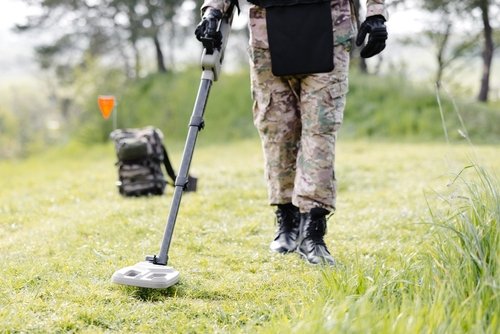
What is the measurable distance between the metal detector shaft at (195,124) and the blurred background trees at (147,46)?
982 centimetres

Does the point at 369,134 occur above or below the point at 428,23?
below

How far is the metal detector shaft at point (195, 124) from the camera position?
115 inches

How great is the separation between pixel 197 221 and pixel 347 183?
234 cm

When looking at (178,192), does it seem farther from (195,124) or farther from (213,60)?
(213,60)

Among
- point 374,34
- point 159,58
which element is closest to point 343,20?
point 374,34

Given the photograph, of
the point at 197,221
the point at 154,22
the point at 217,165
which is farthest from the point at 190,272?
Answer: the point at 154,22

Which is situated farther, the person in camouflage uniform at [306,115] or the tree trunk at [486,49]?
the tree trunk at [486,49]

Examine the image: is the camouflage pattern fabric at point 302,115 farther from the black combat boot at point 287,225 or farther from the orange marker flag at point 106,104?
the orange marker flag at point 106,104

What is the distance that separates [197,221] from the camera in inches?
177

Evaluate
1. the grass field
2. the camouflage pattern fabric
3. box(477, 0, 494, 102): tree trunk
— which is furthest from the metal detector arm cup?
box(477, 0, 494, 102): tree trunk

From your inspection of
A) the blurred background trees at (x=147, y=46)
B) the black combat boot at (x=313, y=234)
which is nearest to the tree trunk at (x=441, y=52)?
the blurred background trees at (x=147, y=46)

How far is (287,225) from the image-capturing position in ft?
11.9

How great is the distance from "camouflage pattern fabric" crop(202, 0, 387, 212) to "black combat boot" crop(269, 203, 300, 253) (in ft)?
0.20

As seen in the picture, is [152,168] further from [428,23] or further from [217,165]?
[428,23]
